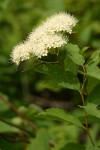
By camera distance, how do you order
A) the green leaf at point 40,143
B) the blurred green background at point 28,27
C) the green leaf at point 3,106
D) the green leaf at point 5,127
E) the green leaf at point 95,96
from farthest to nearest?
the blurred green background at point 28,27 → the green leaf at point 3,106 → the green leaf at point 5,127 → the green leaf at point 40,143 → the green leaf at point 95,96

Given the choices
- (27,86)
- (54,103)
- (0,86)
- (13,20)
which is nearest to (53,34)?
(0,86)

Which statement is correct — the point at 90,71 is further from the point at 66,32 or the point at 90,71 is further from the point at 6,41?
the point at 6,41

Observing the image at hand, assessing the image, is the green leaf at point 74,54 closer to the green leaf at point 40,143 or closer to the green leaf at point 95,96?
the green leaf at point 95,96

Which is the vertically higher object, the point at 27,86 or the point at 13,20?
the point at 13,20

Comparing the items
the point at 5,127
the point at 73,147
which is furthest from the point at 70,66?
the point at 5,127

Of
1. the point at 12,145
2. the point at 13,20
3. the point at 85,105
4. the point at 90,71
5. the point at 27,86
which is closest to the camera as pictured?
the point at 90,71

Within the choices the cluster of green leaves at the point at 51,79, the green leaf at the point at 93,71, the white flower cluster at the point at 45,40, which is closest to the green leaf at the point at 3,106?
the cluster of green leaves at the point at 51,79

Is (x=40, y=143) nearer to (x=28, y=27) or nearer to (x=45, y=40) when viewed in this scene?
(x=45, y=40)
